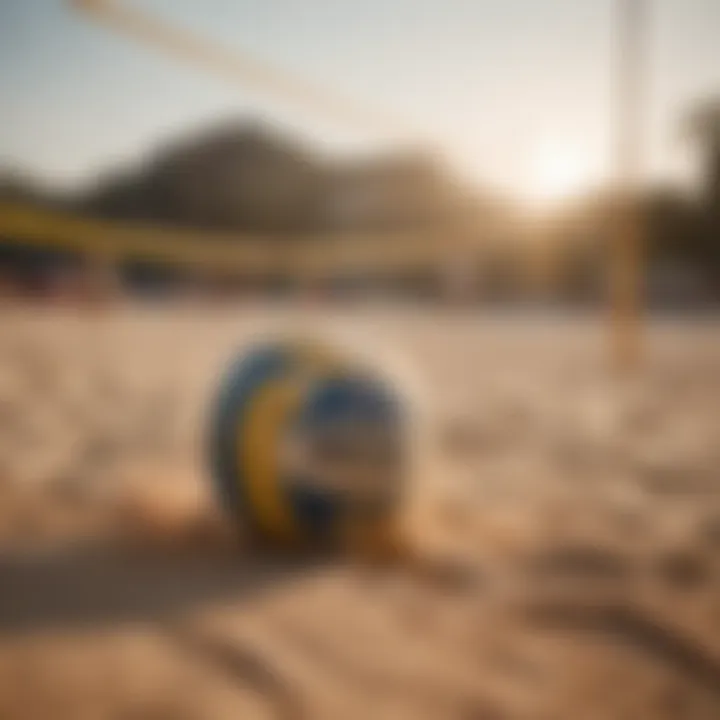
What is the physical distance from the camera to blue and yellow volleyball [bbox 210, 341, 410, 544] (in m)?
1.41

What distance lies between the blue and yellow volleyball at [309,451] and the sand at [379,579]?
85 millimetres

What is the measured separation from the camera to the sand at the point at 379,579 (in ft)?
3.24

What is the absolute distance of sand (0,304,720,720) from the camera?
0.99 metres

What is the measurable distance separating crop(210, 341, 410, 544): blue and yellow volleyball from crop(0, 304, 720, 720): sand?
0.09m

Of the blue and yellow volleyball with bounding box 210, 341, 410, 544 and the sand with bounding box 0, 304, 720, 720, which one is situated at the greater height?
the blue and yellow volleyball with bounding box 210, 341, 410, 544

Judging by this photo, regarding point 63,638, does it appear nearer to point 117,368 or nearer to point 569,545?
point 569,545

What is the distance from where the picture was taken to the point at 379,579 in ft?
4.38

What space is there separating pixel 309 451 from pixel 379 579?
247 mm

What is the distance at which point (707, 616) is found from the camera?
1211 mm

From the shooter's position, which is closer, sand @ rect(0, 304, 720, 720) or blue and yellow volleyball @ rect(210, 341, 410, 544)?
sand @ rect(0, 304, 720, 720)

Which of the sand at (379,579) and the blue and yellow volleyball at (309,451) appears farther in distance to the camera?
the blue and yellow volleyball at (309,451)

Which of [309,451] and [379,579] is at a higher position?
[309,451]

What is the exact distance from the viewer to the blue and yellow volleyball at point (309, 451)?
141cm

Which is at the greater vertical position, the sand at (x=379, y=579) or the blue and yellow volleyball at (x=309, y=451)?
the blue and yellow volleyball at (x=309, y=451)
